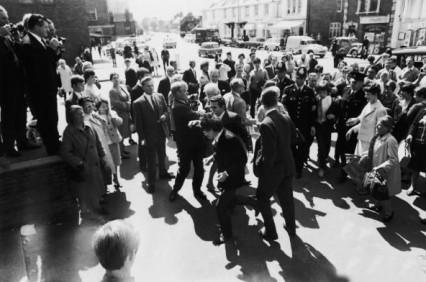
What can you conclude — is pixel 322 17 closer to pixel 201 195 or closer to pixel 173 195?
pixel 201 195

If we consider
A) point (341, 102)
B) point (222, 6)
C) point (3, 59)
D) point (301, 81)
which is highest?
point (222, 6)

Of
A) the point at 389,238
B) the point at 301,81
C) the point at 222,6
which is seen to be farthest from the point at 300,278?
the point at 222,6

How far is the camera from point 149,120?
5797 mm

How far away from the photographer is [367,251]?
417 centimetres

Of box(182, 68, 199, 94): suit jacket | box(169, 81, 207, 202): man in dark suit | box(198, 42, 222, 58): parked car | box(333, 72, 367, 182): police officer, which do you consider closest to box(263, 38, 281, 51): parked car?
box(198, 42, 222, 58): parked car

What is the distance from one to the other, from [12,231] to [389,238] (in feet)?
17.1

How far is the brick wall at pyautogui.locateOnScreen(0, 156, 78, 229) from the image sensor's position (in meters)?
4.45

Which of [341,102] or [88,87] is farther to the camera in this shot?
[88,87]

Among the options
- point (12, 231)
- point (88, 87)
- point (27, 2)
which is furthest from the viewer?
point (27, 2)

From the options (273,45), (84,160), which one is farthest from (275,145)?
(273,45)

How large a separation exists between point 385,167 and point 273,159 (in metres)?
1.83

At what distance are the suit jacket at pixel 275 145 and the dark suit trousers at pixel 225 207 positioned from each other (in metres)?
0.45

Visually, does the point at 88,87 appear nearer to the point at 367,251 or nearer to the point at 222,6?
the point at 367,251

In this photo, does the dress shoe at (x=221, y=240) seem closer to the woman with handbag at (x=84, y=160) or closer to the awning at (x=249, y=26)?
the woman with handbag at (x=84, y=160)
